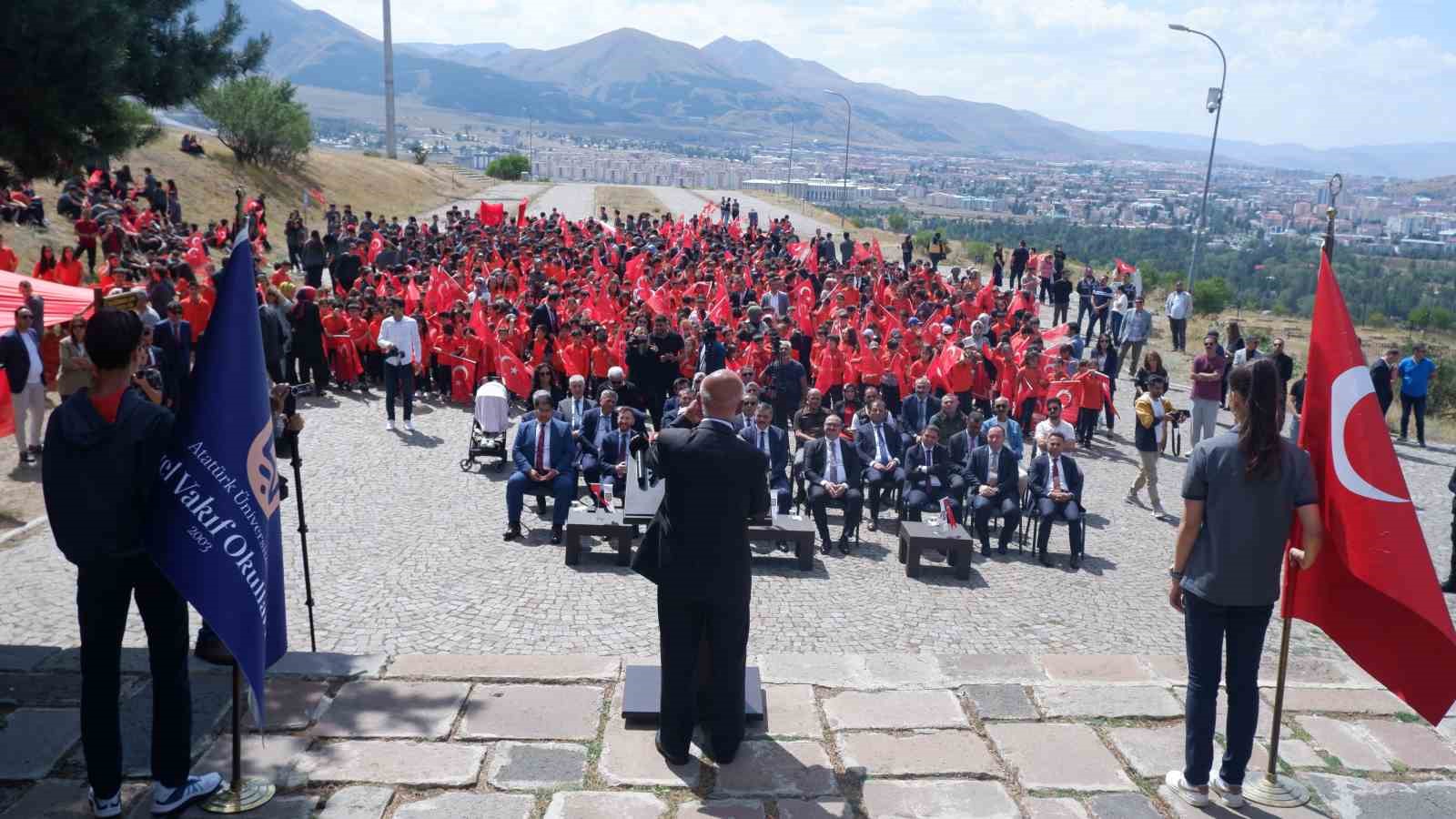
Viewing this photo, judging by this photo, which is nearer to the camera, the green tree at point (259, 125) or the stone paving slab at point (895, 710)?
the stone paving slab at point (895, 710)

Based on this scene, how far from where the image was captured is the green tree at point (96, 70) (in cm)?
563

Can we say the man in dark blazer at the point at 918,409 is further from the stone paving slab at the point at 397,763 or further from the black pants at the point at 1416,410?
the black pants at the point at 1416,410

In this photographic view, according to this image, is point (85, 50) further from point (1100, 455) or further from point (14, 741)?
point (1100, 455)

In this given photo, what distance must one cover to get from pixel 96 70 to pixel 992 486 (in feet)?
25.3

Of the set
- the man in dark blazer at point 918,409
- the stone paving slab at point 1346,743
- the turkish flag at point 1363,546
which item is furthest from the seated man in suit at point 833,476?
the turkish flag at point 1363,546

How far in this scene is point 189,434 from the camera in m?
4.09

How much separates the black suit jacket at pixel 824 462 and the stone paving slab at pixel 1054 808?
569 cm

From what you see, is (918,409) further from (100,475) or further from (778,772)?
(100,475)

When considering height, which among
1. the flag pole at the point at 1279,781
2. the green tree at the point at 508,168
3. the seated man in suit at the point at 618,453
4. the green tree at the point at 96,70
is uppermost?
the green tree at the point at 96,70

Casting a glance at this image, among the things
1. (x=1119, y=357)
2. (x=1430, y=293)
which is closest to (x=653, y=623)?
(x=1119, y=357)

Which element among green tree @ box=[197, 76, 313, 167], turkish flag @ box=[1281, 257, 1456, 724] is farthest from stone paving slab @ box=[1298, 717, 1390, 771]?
green tree @ box=[197, 76, 313, 167]

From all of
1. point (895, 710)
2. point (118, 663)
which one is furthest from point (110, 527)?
point (895, 710)

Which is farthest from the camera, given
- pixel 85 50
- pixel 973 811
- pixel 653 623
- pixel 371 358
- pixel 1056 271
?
pixel 1056 271

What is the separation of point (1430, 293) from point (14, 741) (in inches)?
3045
